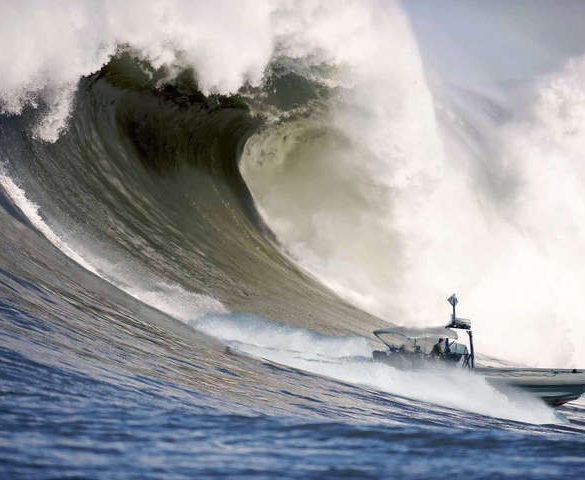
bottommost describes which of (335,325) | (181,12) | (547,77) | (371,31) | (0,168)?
(335,325)

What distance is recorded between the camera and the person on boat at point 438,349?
10508mm

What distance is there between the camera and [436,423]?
7.50m

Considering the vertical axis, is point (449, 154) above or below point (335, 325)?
above

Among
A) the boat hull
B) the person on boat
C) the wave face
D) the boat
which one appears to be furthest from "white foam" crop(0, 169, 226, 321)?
the boat hull

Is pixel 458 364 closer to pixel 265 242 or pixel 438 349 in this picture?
pixel 438 349

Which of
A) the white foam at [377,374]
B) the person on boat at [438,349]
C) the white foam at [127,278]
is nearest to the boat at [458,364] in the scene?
the person on boat at [438,349]

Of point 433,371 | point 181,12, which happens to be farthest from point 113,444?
point 181,12

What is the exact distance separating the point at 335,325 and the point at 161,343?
5217 millimetres

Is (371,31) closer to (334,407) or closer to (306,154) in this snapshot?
(306,154)

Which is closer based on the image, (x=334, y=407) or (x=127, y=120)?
(x=334, y=407)

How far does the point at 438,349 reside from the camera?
10.6 m

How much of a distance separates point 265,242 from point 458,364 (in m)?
6.07

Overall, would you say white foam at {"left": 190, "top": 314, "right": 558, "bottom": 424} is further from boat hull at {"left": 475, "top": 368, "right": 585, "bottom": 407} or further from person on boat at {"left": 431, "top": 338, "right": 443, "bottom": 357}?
person on boat at {"left": 431, "top": 338, "right": 443, "bottom": 357}

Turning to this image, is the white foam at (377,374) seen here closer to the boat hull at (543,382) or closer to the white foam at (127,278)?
the boat hull at (543,382)
